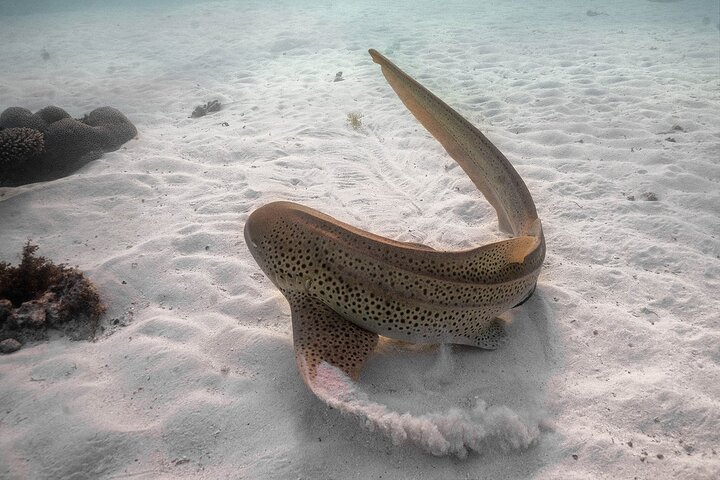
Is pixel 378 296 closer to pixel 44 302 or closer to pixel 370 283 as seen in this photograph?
pixel 370 283

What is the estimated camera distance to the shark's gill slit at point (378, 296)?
8.67 ft

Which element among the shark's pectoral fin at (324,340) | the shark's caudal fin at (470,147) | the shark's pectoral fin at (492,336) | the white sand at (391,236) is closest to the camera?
the white sand at (391,236)

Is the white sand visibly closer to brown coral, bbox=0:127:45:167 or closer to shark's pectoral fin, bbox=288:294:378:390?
shark's pectoral fin, bbox=288:294:378:390

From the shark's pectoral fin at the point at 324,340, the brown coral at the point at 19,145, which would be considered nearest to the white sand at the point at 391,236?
the shark's pectoral fin at the point at 324,340

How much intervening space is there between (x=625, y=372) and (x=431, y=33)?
20608 millimetres

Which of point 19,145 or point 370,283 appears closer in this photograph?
point 370,283

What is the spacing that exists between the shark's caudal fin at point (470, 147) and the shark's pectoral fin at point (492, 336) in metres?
1.16

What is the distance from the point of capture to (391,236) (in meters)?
5.10

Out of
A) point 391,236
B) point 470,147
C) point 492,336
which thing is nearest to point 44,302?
point 391,236

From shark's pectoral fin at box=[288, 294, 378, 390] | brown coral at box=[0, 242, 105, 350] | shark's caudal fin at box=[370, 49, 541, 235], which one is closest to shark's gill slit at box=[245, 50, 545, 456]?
shark's pectoral fin at box=[288, 294, 378, 390]

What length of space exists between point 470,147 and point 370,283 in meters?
2.44

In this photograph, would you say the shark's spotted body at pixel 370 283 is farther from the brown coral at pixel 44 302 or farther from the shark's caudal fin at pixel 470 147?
the brown coral at pixel 44 302

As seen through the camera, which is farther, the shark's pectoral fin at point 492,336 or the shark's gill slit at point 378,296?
the shark's pectoral fin at point 492,336

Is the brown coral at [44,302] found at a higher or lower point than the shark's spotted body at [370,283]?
lower
